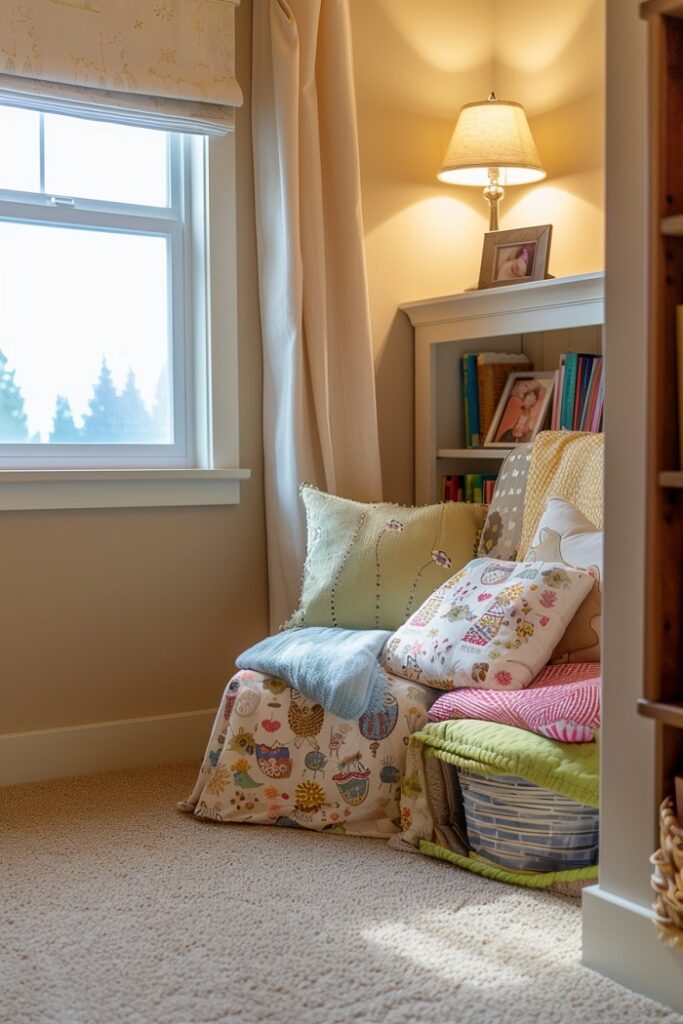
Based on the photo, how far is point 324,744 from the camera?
258cm

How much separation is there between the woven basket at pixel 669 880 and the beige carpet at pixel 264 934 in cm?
13

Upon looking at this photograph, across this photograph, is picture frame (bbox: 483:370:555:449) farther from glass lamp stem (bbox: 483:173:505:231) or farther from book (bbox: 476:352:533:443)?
glass lamp stem (bbox: 483:173:505:231)

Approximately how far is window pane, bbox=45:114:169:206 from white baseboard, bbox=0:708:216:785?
1397 millimetres

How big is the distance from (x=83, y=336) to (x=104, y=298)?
120 mm

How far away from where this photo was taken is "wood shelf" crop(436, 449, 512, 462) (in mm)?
3357

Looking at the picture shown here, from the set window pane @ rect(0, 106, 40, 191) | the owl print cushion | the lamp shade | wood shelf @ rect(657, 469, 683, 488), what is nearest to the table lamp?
the lamp shade

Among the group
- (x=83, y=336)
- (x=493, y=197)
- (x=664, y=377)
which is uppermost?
(x=493, y=197)

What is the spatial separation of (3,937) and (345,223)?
2083mm

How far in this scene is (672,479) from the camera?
67.1 inches

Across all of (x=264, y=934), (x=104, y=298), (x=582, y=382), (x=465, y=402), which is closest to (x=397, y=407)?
(x=465, y=402)

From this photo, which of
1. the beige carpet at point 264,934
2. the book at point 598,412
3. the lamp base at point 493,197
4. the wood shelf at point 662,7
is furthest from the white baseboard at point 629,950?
the lamp base at point 493,197

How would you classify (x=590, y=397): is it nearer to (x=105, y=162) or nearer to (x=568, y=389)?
(x=568, y=389)

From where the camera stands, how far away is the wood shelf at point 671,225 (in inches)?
66.6

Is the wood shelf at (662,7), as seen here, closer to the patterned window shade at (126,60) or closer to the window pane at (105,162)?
the patterned window shade at (126,60)
